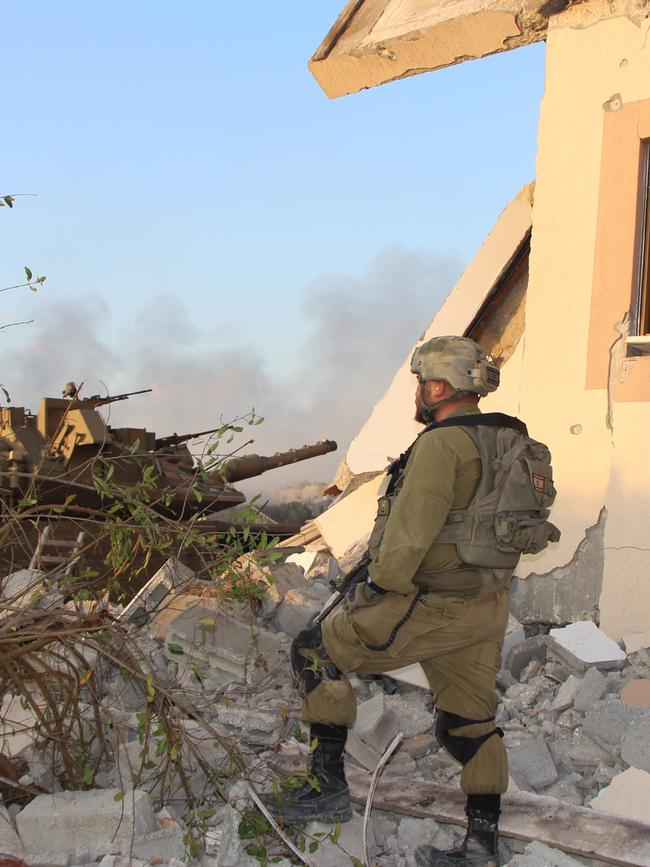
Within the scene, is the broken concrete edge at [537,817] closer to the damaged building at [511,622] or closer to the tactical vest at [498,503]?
the damaged building at [511,622]

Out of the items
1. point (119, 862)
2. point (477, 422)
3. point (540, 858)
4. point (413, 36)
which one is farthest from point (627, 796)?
point (413, 36)

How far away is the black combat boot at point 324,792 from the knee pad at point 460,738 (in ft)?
1.25

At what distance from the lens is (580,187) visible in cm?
656

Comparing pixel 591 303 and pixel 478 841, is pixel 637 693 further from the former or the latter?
pixel 591 303

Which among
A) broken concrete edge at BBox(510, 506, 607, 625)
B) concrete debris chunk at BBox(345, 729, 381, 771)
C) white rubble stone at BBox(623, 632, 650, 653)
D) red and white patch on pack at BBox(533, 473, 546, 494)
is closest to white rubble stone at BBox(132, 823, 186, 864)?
concrete debris chunk at BBox(345, 729, 381, 771)

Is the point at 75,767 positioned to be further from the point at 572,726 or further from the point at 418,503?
the point at 572,726

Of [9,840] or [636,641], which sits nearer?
[9,840]

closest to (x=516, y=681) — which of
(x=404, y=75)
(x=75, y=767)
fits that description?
(x=75, y=767)

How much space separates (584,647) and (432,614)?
2476 millimetres

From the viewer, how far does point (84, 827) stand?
3641 millimetres

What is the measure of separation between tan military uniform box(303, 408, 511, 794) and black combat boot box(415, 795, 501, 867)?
57mm

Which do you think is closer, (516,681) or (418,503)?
(418,503)

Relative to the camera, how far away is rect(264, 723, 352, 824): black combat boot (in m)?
3.73

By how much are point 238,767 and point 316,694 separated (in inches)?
22.2
